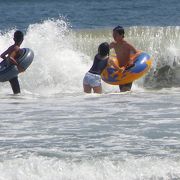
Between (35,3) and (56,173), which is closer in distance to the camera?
(56,173)

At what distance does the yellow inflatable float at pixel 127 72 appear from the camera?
12.6 m

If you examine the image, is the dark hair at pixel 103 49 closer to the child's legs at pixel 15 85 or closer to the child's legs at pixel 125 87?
the child's legs at pixel 125 87

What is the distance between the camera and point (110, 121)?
391 inches

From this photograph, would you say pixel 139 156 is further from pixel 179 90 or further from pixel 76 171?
pixel 179 90

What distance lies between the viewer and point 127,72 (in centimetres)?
1267

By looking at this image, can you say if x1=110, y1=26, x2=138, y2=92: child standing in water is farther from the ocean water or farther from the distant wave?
the distant wave

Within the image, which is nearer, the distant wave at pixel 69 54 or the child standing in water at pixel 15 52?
the child standing in water at pixel 15 52

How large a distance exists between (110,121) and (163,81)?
590 centimetres

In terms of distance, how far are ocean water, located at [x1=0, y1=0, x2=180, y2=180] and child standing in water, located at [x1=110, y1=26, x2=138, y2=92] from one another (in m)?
0.50

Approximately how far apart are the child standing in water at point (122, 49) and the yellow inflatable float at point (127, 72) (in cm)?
9

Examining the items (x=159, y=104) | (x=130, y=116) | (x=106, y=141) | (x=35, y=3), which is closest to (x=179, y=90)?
(x=159, y=104)

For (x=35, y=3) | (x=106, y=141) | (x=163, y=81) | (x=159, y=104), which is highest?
(x=106, y=141)

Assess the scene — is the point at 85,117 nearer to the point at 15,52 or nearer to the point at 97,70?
the point at 97,70

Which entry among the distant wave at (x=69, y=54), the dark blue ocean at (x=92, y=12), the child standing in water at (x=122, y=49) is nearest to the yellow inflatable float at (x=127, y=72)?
the child standing in water at (x=122, y=49)
